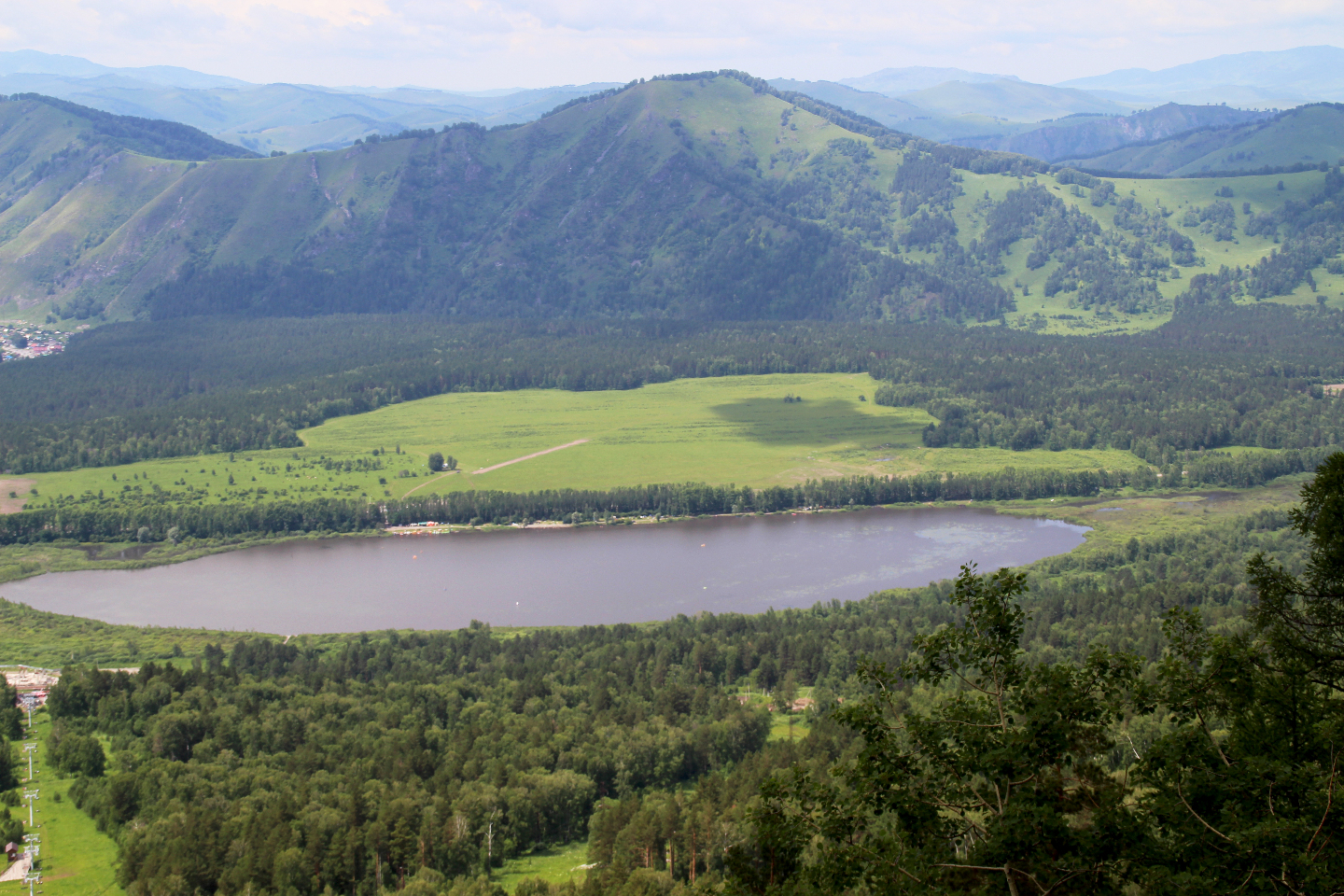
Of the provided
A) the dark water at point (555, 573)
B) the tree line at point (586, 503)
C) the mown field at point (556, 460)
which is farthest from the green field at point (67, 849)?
the mown field at point (556, 460)

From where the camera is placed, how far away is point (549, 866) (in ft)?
215

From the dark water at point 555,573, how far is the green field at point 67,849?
3845cm

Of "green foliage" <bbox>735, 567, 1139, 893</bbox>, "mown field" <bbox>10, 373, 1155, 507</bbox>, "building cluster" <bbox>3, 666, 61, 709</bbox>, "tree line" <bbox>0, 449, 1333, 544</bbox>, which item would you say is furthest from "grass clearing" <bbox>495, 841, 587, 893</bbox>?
"mown field" <bbox>10, 373, 1155, 507</bbox>

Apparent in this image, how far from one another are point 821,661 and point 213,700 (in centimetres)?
4446

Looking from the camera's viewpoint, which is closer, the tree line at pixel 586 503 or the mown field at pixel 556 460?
the tree line at pixel 586 503

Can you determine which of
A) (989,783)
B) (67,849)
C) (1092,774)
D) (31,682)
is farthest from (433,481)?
(1092,774)

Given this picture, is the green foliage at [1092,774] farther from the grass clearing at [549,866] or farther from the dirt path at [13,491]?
the dirt path at [13,491]

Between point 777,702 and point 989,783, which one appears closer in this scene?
point 989,783

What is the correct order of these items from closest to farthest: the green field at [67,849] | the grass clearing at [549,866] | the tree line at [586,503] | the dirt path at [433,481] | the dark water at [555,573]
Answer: the green field at [67,849] → the grass clearing at [549,866] → the dark water at [555,573] → the tree line at [586,503] → the dirt path at [433,481]

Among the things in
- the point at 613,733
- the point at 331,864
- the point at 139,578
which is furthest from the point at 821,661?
the point at 139,578

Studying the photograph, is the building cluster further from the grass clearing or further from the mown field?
the mown field

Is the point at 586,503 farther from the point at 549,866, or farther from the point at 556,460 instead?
the point at 549,866

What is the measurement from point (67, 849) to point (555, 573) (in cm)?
6536

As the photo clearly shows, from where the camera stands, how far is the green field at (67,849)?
2377 inches
